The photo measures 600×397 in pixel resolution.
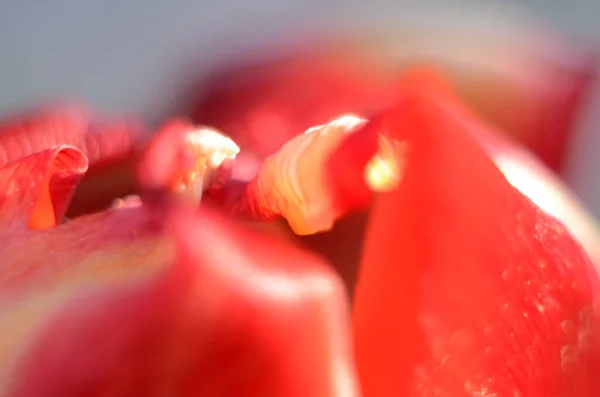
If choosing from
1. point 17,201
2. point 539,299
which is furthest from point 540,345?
point 17,201

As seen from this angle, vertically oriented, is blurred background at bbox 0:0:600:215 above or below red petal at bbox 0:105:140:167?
above

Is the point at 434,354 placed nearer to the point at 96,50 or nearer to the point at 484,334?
the point at 484,334

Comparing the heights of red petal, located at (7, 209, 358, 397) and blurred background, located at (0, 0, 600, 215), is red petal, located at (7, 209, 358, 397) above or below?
below
